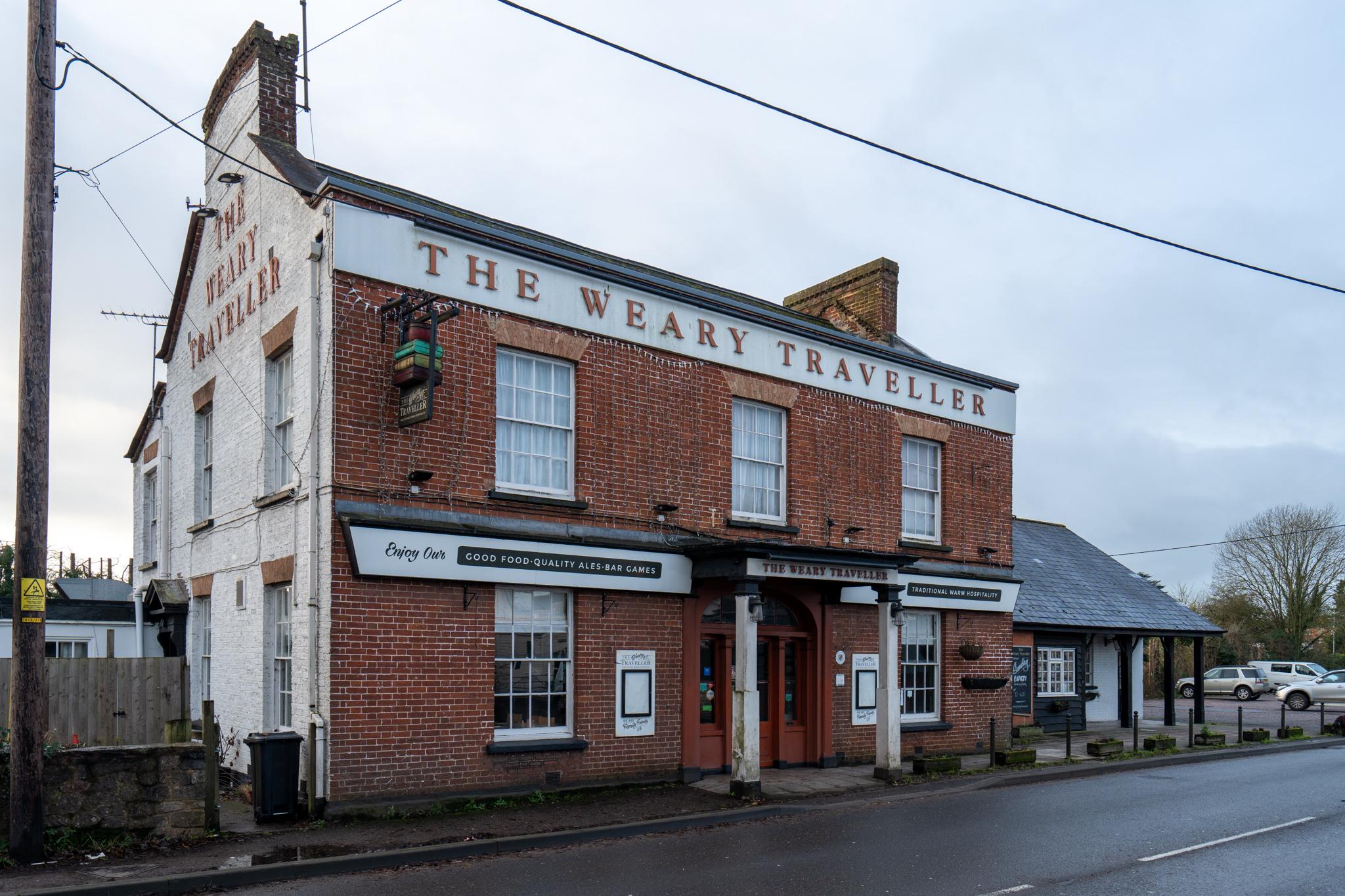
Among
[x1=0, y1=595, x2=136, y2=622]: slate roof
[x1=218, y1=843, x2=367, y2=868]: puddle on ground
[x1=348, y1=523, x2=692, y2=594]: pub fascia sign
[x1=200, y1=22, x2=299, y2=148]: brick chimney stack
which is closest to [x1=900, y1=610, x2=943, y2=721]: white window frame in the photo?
[x1=348, y1=523, x2=692, y2=594]: pub fascia sign

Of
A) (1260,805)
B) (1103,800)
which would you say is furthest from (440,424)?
(1260,805)

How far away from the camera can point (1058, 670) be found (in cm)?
2522

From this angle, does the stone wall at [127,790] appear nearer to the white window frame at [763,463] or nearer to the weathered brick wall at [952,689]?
the white window frame at [763,463]

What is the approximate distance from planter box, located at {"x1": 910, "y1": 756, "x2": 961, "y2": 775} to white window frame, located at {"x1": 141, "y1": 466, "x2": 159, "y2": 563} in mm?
14026

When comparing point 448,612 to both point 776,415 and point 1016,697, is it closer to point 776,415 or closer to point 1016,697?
point 776,415

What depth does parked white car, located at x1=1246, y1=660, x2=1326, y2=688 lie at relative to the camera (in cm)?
4286

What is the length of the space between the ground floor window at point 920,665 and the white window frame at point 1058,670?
619 centimetres

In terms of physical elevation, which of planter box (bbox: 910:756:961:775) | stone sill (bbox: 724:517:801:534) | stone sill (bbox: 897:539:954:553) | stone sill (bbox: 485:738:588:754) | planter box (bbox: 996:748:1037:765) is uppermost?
stone sill (bbox: 724:517:801:534)

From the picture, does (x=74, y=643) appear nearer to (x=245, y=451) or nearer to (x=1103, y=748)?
(x=245, y=451)

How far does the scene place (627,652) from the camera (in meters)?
14.9

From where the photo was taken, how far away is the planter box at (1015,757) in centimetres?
1831

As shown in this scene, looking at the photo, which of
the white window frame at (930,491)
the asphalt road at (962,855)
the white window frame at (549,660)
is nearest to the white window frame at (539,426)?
the white window frame at (549,660)

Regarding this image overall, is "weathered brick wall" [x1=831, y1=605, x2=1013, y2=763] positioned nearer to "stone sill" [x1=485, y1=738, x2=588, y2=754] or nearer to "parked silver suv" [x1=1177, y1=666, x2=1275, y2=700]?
"stone sill" [x1=485, y1=738, x2=588, y2=754]

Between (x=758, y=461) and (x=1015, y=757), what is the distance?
6.77 meters
